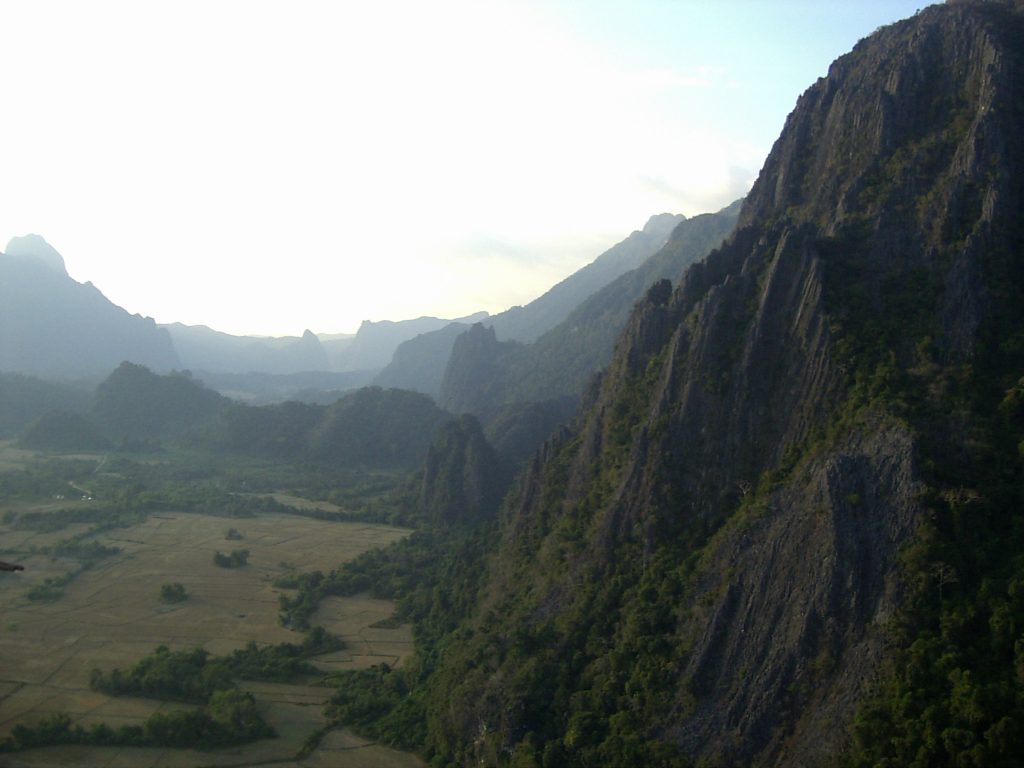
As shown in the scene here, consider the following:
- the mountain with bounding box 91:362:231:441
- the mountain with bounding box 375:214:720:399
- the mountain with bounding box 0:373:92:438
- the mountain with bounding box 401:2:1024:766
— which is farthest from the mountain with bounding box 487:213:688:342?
the mountain with bounding box 401:2:1024:766

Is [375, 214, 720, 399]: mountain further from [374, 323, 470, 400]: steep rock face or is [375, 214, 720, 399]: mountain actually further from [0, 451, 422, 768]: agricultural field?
[0, 451, 422, 768]: agricultural field

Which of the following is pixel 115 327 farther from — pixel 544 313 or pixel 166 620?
pixel 166 620

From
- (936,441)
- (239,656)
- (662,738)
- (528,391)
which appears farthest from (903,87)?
(528,391)

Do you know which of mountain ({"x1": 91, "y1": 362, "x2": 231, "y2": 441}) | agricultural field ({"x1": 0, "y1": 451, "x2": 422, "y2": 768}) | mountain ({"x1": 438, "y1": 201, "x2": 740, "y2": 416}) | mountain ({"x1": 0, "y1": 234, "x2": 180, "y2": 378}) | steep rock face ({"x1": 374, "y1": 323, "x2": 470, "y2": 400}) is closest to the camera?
agricultural field ({"x1": 0, "y1": 451, "x2": 422, "y2": 768})

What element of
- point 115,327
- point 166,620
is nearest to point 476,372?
point 166,620

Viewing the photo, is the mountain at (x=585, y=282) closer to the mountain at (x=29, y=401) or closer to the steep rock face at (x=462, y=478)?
the mountain at (x=29, y=401)
